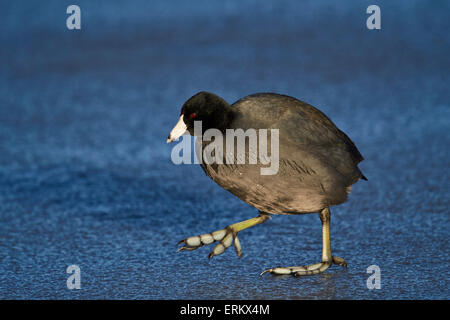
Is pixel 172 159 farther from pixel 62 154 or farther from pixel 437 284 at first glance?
pixel 437 284

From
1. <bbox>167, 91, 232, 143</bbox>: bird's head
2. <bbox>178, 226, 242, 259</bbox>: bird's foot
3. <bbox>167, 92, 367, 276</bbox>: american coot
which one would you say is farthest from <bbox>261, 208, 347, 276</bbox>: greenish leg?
<bbox>167, 91, 232, 143</bbox>: bird's head

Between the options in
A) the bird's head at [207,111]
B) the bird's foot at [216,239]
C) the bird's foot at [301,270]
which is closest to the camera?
the bird's head at [207,111]

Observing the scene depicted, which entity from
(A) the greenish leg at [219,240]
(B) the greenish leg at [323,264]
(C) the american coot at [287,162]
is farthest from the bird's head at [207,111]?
(B) the greenish leg at [323,264]

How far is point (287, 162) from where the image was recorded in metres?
3.57

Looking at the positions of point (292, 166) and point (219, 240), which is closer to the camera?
point (292, 166)

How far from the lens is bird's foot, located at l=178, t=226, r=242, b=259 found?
3877 mm

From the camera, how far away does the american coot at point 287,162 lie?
3574 mm

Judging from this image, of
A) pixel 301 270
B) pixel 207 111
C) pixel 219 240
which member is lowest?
pixel 301 270

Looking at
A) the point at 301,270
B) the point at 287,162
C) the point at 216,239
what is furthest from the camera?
the point at 216,239

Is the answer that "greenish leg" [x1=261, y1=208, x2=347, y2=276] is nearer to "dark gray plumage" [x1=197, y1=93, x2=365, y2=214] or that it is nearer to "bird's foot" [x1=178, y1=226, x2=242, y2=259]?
"dark gray plumage" [x1=197, y1=93, x2=365, y2=214]

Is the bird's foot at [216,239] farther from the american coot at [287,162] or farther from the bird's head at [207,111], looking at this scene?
the bird's head at [207,111]

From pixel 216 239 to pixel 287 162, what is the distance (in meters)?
0.67

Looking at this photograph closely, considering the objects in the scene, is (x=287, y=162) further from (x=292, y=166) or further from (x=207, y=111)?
(x=207, y=111)

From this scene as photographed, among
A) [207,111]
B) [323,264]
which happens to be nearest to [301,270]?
[323,264]
